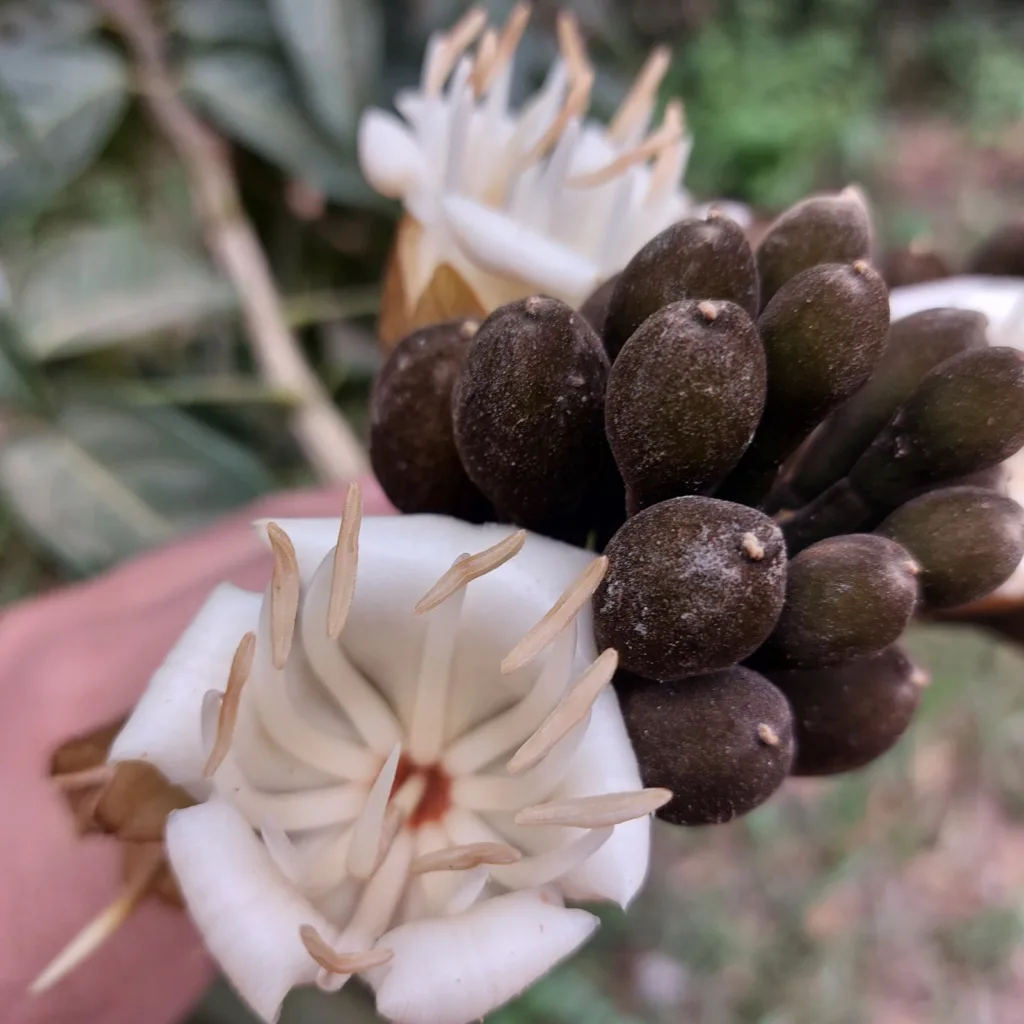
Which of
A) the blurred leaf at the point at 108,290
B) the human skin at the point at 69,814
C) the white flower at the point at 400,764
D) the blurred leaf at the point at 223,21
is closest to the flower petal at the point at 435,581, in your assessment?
the white flower at the point at 400,764

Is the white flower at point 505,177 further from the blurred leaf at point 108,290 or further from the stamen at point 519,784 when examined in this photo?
the blurred leaf at point 108,290

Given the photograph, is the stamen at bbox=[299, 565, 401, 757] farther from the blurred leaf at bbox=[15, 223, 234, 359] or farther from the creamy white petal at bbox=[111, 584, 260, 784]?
the blurred leaf at bbox=[15, 223, 234, 359]

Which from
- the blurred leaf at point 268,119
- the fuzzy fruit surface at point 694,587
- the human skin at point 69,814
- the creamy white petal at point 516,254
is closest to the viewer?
the fuzzy fruit surface at point 694,587

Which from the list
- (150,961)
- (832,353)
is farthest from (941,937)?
(832,353)

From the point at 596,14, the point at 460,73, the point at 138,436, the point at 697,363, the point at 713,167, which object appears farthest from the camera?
the point at 713,167

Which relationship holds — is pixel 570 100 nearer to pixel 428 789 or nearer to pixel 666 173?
pixel 666 173

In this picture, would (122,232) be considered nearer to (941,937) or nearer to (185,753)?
(185,753)
